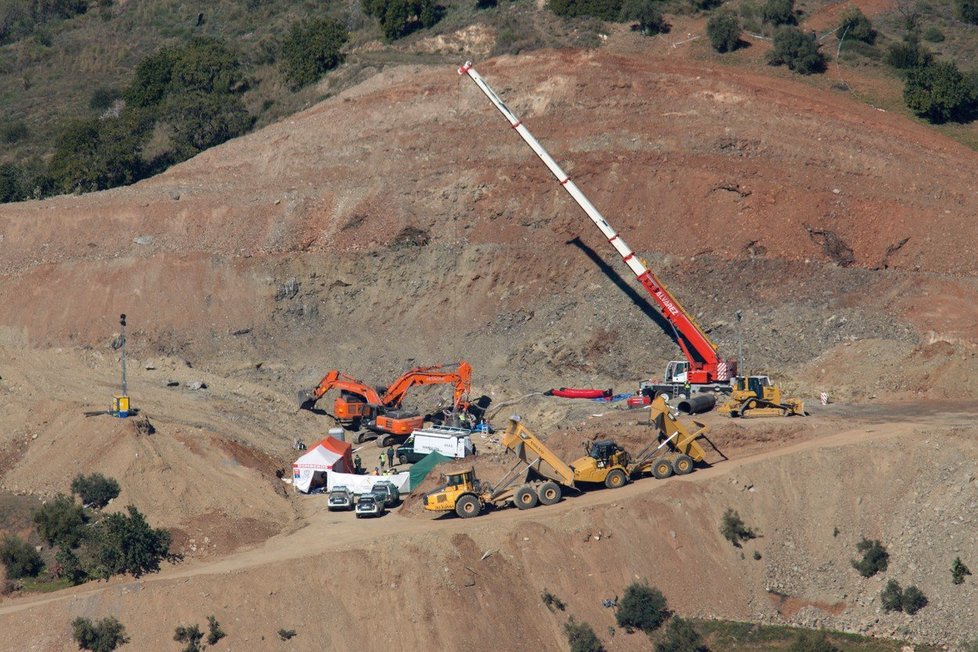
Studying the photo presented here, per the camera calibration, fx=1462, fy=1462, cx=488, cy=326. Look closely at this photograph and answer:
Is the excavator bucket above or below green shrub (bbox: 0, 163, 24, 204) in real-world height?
above

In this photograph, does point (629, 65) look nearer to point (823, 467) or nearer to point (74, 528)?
point (823, 467)

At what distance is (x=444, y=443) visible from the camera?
158 ft

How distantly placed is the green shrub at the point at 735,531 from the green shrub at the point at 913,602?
4.49 metres

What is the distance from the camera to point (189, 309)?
197 ft

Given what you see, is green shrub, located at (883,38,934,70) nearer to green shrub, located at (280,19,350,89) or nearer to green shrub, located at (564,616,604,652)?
green shrub, located at (280,19,350,89)

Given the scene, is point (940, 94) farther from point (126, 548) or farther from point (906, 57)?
point (126, 548)

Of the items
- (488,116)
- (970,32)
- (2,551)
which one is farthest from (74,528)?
(970,32)

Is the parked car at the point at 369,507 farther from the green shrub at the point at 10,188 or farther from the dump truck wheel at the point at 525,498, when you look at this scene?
the green shrub at the point at 10,188

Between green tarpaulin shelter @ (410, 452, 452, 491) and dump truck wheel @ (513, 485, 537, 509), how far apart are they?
437 cm

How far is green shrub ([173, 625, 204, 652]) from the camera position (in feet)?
117

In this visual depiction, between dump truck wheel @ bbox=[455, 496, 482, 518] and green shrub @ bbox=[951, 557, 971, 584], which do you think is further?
dump truck wheel @ bbox=[455, 496, 482, 518]

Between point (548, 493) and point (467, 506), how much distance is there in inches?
92.6

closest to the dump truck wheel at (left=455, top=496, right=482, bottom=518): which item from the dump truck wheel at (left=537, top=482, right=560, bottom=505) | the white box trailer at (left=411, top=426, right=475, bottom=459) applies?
the dump truck wheel at (left=537, top=482, right=560, bottom=505)

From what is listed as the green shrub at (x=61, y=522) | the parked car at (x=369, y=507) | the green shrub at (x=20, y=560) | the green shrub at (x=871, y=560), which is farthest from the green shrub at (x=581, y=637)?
the green shrub at (x=20, y=560)
